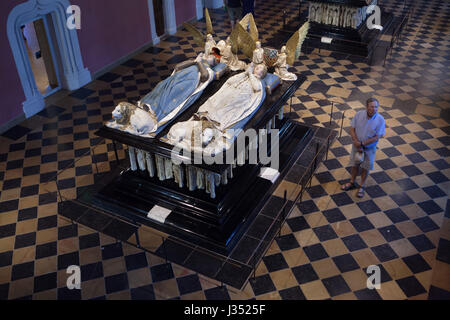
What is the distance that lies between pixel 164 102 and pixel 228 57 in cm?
189

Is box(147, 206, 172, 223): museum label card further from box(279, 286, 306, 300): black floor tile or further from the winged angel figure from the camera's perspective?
the winged angel figure

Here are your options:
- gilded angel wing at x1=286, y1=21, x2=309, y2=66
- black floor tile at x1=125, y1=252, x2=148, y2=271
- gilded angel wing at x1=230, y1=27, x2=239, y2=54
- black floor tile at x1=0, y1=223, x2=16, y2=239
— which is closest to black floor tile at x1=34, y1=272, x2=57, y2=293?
black floor tile at x1=125, y1=252, x2=148, y2=271

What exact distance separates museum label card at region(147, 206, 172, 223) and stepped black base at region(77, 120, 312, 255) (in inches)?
3.4

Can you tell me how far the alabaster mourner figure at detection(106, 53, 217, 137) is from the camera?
251 inches

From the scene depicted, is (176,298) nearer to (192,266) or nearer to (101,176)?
(192,266)

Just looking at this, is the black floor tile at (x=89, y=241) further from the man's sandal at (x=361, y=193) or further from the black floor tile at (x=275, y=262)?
the man's sandal at (x=361, y=193)

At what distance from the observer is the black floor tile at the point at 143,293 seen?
5.49 m

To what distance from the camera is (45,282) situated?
570 centimetres

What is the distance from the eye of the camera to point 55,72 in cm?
982

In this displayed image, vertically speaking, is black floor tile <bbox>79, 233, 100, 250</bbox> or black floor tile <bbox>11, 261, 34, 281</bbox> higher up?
black floor tile <bbox>79, 233, 100, 250</bbox>

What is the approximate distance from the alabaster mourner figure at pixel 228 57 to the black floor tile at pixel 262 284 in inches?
150

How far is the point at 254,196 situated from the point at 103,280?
2.38m
